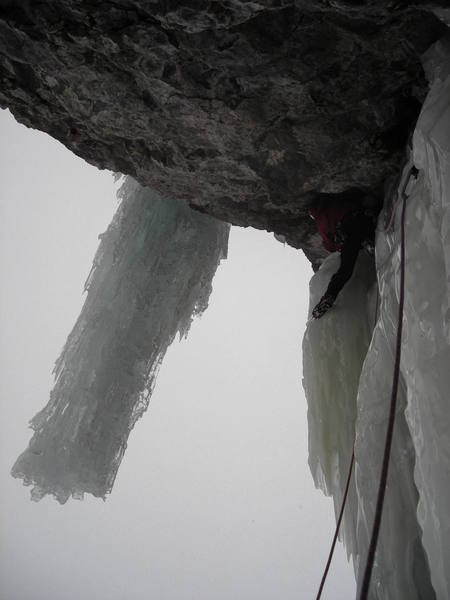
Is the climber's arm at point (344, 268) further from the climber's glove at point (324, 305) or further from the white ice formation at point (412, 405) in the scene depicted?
the white ice formation at point (412, 405)

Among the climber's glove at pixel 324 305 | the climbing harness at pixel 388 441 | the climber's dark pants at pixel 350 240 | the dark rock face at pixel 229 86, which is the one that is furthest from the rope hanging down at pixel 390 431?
the climber's glove at pixel 324 305

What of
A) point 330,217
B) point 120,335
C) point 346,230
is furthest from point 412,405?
point 120,335

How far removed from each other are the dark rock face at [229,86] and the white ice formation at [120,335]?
1459 mm

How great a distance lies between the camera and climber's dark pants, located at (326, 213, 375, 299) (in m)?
2.21

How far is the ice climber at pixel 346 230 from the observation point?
2217 mm

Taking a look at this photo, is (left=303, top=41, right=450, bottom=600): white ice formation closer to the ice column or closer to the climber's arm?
the ice column

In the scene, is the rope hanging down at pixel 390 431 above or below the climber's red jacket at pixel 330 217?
below

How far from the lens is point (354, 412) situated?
2.14m

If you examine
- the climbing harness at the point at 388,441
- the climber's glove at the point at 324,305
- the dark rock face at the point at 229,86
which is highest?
the dark rock face at the point at 229,86

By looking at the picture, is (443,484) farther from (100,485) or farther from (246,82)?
(100,485)

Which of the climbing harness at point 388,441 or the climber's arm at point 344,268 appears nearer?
the climbing harness at point 388,441

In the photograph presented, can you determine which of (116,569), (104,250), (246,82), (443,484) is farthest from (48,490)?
(116,569)

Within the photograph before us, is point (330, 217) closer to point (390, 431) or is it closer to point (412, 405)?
point (412, 405)

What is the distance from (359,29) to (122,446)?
3.76m
